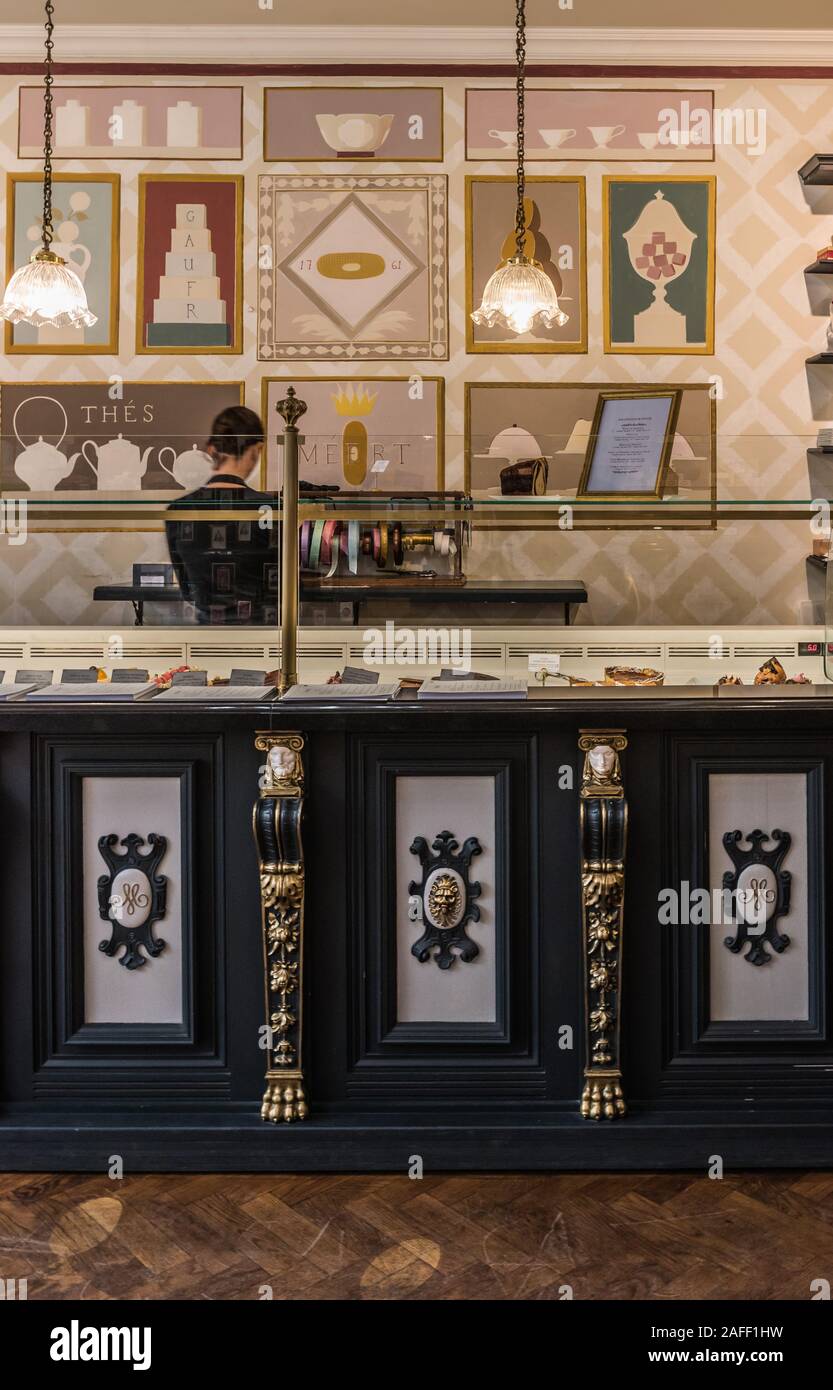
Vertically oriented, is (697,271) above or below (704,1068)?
above

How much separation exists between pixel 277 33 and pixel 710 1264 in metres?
4.76

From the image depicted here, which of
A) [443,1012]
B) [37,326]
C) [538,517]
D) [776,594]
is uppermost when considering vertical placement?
[37,326]

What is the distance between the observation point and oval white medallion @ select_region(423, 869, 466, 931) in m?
2.28

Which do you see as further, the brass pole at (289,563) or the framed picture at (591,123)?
the framed picture at (591,123)

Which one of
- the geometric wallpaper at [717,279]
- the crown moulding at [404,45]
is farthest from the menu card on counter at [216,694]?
the crown moulding at [404,45]

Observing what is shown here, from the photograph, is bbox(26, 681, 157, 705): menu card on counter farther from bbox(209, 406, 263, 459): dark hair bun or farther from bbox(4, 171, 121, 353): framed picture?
bbox(4, 171, 121, 353): framed picture

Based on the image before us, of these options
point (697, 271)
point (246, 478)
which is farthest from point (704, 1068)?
point (697, 271)

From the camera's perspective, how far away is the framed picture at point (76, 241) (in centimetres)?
Result: 484

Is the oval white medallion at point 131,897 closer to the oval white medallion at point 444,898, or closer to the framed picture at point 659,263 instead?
the oval white medallion at point 444,898

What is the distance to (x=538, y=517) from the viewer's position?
2391mm

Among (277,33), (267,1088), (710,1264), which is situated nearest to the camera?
(710,1264)

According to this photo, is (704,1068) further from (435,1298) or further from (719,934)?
(435,1298)

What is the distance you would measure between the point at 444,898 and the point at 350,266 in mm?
3425

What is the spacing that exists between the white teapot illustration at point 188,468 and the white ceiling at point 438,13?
10.0 feet
